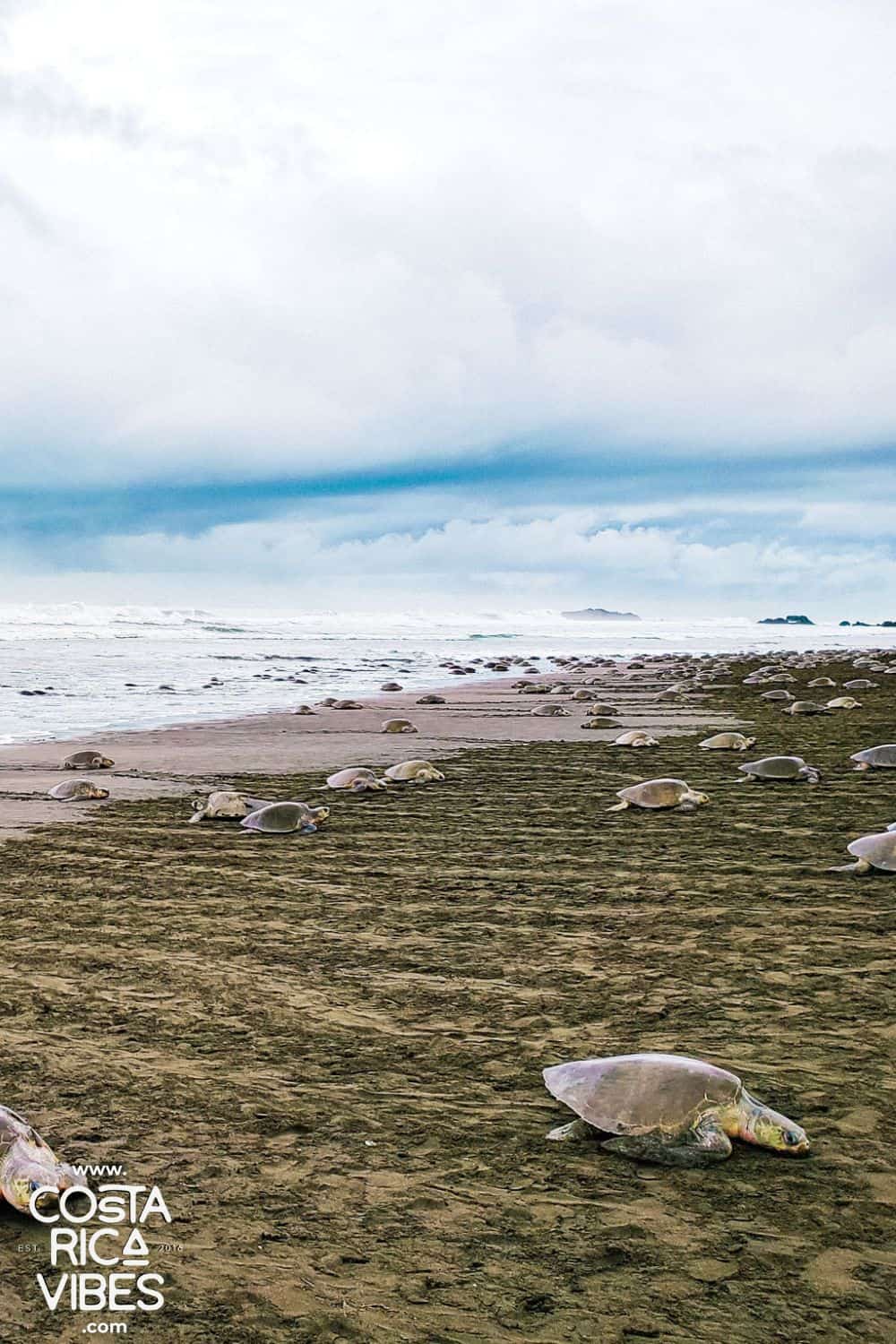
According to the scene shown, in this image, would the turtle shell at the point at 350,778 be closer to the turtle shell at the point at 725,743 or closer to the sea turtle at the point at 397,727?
the turtle shell at the point at 725,743

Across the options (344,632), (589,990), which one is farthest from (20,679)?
(344,632)

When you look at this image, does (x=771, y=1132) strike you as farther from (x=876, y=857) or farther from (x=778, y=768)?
(x=778, y=768)

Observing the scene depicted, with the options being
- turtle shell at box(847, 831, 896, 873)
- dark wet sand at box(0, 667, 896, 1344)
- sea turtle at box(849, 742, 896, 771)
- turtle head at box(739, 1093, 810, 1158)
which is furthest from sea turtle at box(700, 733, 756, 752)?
turtle head at box(739, 1093, 810, 1158)

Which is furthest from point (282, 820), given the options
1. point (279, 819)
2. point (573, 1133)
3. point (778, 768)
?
point (573, 1133)

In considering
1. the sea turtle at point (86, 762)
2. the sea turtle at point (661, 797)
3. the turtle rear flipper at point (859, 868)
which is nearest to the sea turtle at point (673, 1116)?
the turtle rear flipper at point (859, 868)

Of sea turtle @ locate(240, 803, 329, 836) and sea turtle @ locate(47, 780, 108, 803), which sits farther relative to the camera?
sea turtle @ locate(47, 780, 108, 803)

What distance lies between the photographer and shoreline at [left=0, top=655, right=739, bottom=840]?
7.36m

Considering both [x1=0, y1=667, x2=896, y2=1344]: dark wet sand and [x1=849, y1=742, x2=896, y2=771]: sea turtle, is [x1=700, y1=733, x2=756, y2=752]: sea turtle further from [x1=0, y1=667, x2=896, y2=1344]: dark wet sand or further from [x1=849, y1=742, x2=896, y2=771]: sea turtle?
[x1=0, y1=667, x2=896, y2=1344]: dark wet sand

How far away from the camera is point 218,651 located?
34.1m

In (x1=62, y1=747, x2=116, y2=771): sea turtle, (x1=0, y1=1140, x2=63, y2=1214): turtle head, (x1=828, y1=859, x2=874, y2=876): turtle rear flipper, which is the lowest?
(x1=828, y1=859, x2=874, y2=876): turtle rear flipper

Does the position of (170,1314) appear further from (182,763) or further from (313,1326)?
(182,763)

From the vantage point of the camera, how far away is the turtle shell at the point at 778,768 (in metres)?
7.18

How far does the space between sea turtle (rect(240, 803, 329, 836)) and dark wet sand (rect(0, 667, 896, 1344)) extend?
30cm

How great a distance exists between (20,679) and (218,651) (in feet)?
50.4
